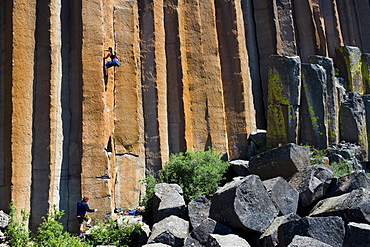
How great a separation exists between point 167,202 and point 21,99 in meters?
4.09

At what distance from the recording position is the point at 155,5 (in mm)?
13180

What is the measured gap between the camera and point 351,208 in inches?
303

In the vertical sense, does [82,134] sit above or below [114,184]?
above

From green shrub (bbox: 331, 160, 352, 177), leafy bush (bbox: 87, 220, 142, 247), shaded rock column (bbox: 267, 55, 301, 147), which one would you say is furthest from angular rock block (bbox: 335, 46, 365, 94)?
leafy bush (bbox: 87, 220, 142, 247)

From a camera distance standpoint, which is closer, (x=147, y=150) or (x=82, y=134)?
(x=82, y=134)

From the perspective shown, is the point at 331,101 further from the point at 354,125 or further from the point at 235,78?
the point at 235,78

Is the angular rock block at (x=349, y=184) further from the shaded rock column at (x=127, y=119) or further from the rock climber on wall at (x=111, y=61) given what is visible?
the rock climber on wall at (x=111, y=61)

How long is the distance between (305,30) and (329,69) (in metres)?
3.09

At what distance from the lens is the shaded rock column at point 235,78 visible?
13.7 m

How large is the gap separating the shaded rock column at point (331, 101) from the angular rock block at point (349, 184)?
13.5ft

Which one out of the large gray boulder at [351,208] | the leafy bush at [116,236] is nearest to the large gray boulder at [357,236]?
the large gray boulder at [351,208]

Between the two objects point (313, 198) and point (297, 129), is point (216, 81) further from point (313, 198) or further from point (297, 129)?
point (313, 198)

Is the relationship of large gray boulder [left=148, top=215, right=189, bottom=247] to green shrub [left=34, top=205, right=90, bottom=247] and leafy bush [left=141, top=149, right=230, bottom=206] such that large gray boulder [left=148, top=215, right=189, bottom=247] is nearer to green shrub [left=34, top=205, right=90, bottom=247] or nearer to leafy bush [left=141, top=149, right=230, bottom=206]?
green shrub [left=34, top=205, right=90, bottom=247]

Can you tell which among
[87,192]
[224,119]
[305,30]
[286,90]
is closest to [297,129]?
[286,90]
